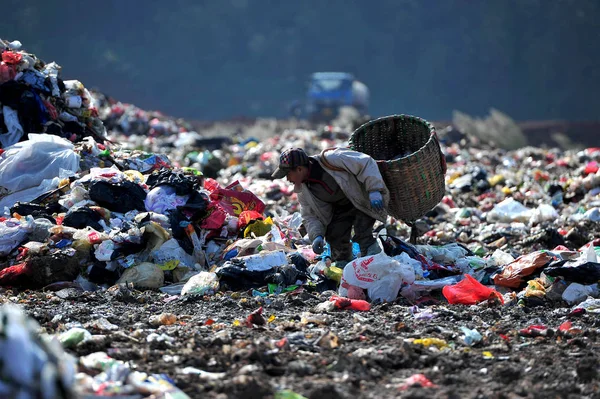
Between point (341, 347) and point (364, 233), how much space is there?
2.36m

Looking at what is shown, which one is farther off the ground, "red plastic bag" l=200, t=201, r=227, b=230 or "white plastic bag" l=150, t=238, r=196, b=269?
"red plastic bag" l=200, t=201, r=227, b=230

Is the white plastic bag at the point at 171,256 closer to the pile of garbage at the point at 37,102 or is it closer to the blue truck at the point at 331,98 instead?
the pile of garbage at the point at 37,102

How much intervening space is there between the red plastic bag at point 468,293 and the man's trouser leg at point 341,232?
1.15 meters

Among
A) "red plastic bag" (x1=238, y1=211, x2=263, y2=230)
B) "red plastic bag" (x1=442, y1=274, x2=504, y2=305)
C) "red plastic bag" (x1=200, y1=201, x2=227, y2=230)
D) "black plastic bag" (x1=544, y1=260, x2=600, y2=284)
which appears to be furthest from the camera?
"red plastic bag" (x1=238, y1=211, x2=263, y2=230)

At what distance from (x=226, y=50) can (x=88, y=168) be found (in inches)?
1474

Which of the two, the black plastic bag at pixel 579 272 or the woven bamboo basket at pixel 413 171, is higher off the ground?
the woven bamboo basket at pixel 413 171

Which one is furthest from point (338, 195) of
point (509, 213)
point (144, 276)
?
point (509, 213)

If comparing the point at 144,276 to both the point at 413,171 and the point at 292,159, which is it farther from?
the point at 413,171

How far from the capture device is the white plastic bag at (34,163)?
7316 millimetres

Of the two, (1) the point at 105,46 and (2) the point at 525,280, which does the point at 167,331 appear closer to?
(2) the point at 525,280

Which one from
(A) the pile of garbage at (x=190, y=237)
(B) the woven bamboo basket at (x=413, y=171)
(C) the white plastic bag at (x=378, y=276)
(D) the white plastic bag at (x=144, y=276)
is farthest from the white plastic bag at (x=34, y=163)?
(C) the white plastic bag at (x=378, y=276)

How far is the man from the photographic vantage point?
5.90m

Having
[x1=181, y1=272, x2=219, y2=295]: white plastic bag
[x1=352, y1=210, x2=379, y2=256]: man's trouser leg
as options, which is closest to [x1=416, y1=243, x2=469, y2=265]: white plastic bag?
[x1=352, y1=210, x2=379, y2=256]: man's trouser leg

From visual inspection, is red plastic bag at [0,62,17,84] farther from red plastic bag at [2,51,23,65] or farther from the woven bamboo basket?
the woven bamboo basket
